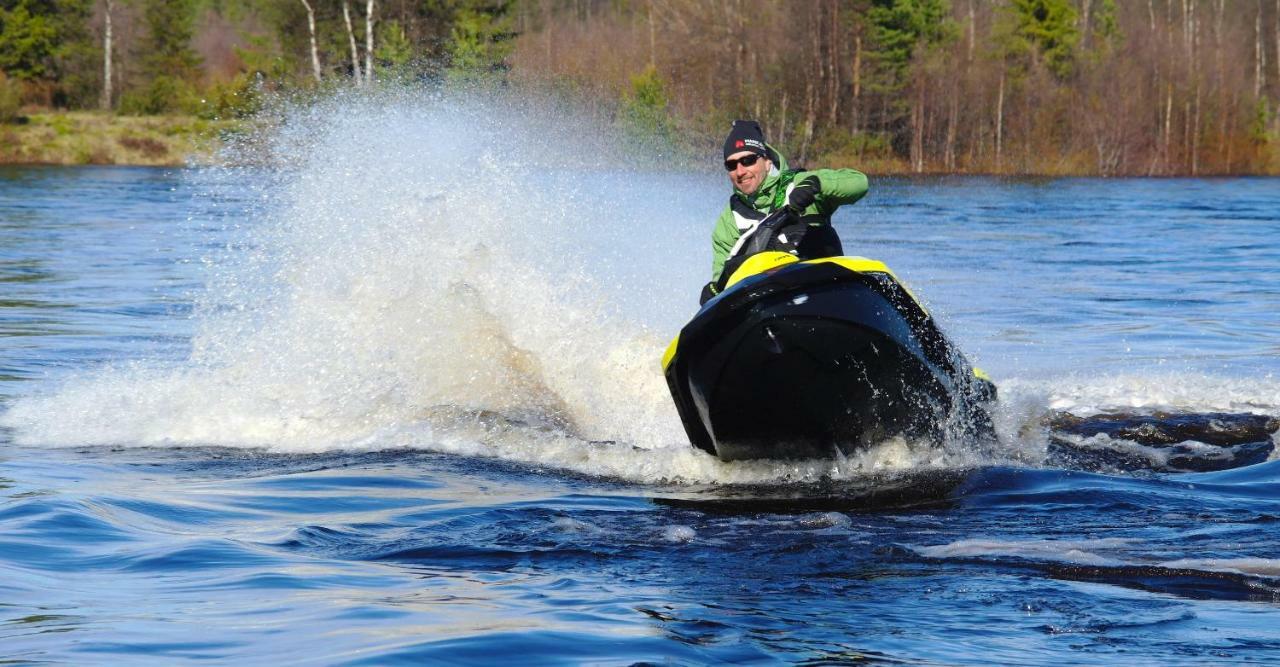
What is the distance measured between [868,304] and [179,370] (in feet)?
19.8

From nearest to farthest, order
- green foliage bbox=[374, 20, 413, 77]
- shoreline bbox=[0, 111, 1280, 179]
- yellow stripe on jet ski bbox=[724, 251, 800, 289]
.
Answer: yellow stripe on jet ski bbox=[724, 251, 800, 289] → green foliage bbox=[374, 20, 413, 77] → shoreline bbox=[0, 111, 1280, 179]

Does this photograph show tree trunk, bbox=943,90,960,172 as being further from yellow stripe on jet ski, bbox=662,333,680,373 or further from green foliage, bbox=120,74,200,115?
yellow stripe on jet ski, bbox=662,333,680,373

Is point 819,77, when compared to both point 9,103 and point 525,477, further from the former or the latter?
point 525,477

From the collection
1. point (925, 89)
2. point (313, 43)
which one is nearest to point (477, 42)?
point (313, 43)

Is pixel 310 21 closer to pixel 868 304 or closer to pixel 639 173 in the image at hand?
pixel 639 173

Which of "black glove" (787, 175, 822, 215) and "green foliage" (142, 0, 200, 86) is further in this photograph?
"green foliage" (142, 0, 200, 86)

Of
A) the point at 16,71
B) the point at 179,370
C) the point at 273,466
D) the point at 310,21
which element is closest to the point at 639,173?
the point at 310,21

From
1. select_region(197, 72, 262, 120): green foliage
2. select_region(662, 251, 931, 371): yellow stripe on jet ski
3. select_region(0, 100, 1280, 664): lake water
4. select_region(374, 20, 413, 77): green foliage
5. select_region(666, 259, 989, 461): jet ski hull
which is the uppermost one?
select_region(374, 20, 413, 77): green foliage

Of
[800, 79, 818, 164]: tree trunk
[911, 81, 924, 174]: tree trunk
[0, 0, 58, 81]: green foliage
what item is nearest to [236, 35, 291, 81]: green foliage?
[0, 0, 58, 81]: green foliage

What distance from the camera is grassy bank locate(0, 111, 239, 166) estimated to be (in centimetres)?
5597

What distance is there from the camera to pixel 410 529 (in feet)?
21.4

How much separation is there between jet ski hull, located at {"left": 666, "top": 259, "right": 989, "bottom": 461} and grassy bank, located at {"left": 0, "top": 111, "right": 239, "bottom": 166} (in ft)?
161

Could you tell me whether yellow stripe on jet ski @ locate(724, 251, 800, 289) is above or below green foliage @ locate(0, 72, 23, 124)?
below

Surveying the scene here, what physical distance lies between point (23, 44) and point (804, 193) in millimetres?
65381
